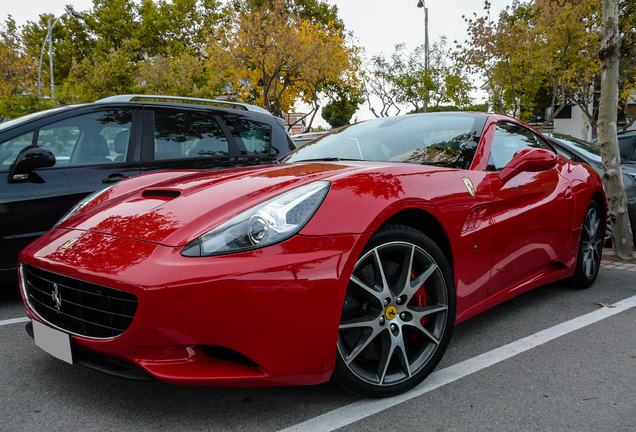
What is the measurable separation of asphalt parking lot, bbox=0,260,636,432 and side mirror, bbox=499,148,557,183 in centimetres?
95

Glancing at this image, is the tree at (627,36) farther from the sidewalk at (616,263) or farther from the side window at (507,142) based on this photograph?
the side window at (507,142)

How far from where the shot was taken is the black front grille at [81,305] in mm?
1890

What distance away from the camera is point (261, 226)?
200cm

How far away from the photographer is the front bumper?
1820mm

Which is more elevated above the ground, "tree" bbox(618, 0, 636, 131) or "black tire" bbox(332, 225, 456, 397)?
"tree" bbox(618, 0, 636, 131)

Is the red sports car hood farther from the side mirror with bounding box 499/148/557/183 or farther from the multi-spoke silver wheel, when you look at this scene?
the multi-spoke silver wheel

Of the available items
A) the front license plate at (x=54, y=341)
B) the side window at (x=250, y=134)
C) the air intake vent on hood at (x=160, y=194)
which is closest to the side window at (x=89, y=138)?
the side window at (x=250, y=134)

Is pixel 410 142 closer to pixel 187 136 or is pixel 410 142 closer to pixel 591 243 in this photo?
pixel 591 243

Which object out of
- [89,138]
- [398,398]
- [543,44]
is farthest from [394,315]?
[543,44]

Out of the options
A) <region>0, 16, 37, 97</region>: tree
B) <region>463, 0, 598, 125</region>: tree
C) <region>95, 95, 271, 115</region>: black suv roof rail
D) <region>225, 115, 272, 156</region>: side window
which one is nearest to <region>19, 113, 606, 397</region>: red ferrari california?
<region>95, 95, 271, 115</region>: black suv roof rail

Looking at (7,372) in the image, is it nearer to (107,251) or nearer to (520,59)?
(107,251)

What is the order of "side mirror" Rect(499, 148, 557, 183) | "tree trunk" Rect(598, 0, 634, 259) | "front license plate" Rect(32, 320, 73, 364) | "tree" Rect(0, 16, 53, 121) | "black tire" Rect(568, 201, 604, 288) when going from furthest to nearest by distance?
"tree" Rect(0, 16, 53, 121) < "tree trunk" Rect(598, 0, 634, 259) < "black tire" Rect(568, 201, 604, 288) < "side mirror" Rect(499, 148, 557, 183) < "front license plate" Rect(32, 320, 73, 364)

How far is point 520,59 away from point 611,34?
9970mm

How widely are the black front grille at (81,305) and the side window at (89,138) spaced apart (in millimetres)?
2122
